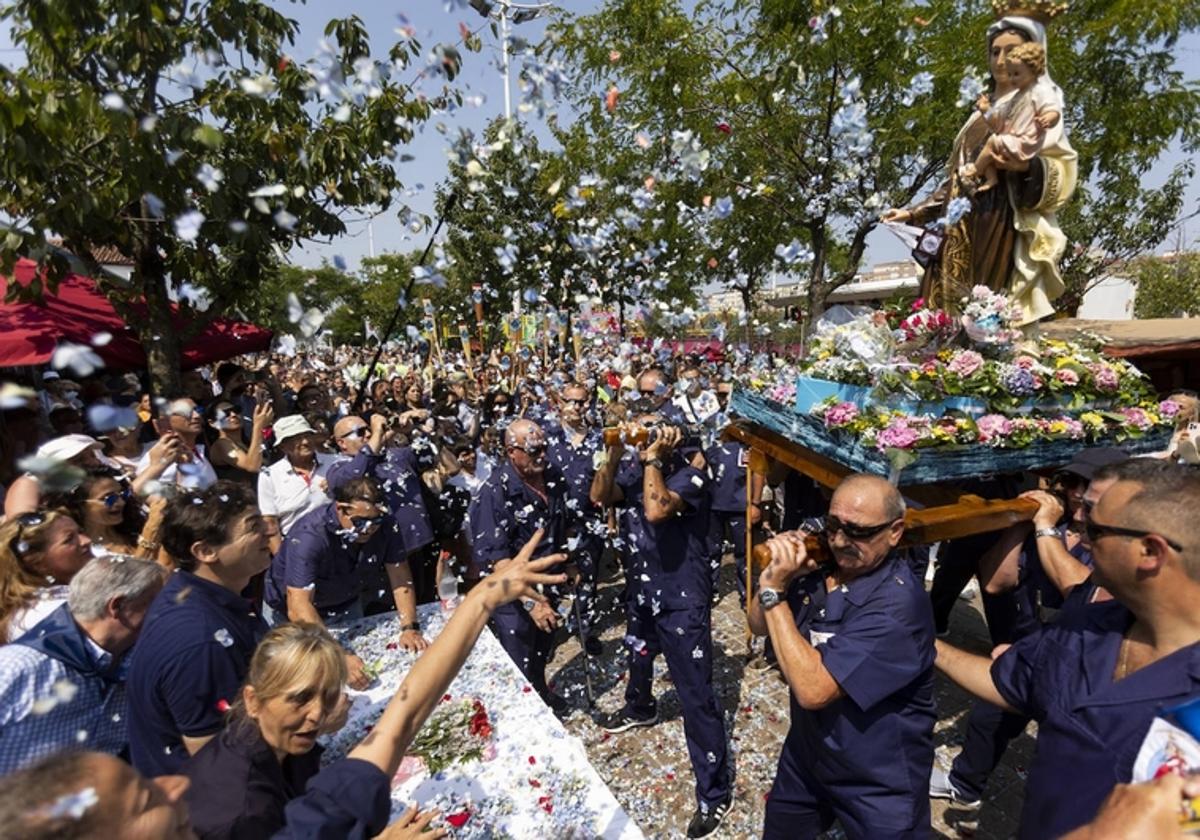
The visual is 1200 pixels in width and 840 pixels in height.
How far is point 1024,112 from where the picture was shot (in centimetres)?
421

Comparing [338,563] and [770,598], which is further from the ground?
[770,598]

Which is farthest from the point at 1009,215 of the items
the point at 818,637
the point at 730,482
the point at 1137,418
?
the point at 818,637

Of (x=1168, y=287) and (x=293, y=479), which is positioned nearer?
(x=293, y=479)

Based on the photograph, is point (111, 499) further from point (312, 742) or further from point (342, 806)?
point (342, 806)

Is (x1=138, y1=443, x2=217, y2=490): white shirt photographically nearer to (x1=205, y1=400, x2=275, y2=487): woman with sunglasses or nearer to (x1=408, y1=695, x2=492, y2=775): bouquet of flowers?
(x1=205, y1=400, x2=275, y2=487): woman with sunglasses

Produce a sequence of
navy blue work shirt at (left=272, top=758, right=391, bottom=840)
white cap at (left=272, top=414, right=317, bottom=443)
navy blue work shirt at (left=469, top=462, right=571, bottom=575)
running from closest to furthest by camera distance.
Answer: navy blue work shirt at (left=272, top=758, right=391, bottom=840) → navy blue work shirt at (left=469, top=462, right=571, bottom=575) → white cap at (left=272, top=414, right=317, bottom=443)

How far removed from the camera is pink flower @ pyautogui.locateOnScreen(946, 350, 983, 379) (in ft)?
12.7

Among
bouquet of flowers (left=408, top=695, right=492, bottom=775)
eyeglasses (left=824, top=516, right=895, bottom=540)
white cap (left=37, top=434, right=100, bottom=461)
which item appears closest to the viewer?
eyeglasses (left=824, top=516, right=895, bottom=540)

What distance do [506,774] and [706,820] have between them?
1.66 meters

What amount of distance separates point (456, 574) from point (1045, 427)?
4900mm

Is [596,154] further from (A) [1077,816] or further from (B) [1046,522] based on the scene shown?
(A) [1077,816]

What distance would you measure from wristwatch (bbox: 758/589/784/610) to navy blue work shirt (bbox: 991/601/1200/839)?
84 cm

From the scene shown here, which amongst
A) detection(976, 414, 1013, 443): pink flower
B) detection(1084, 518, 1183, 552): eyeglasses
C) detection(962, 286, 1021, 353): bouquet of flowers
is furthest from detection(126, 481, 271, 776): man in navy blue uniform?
detection(962, 286, 1021, 353): bouquet of flowers

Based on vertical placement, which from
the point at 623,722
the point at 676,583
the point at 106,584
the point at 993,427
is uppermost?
the point at 993,427
